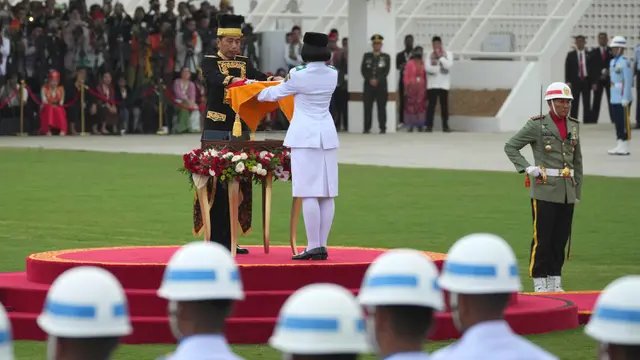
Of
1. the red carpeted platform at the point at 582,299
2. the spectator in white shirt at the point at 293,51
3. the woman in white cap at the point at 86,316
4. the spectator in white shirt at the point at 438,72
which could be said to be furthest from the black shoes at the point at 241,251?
the spectator in white shirt at the point at 438,72

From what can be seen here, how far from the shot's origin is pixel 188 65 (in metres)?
33.9

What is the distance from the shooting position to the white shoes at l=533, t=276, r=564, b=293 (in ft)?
43.1

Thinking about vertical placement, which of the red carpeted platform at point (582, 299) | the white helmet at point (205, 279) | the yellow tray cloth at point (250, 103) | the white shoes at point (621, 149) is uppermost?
the yellow tray cloth at point (250, 103)

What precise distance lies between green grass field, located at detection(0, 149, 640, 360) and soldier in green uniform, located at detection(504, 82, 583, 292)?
0.61 meters

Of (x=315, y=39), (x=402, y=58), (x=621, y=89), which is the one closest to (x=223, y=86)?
(x=315, y=39)

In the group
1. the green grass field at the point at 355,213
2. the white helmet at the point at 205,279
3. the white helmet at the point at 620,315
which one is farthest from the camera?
the green grass field at the point at 355,213

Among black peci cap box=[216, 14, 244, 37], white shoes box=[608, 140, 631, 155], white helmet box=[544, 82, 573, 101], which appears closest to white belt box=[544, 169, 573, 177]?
white helmet box=[544, 82, 573, 101]

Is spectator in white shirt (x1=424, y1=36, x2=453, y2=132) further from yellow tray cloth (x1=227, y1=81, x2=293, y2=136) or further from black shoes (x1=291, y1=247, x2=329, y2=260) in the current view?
black shoes (x1=291, y1=247, x2=329, y2=260)

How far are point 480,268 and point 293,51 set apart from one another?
3034 centimetres

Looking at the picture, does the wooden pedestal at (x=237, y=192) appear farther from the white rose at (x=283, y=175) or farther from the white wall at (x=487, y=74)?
the white wall at (x=487, y=74)

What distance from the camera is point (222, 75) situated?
12578 mm

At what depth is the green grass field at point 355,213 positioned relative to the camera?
14852 millimetres

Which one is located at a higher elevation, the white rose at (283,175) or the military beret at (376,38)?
the military beret at (376,38)

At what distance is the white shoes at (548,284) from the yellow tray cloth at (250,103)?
8.26 feet
